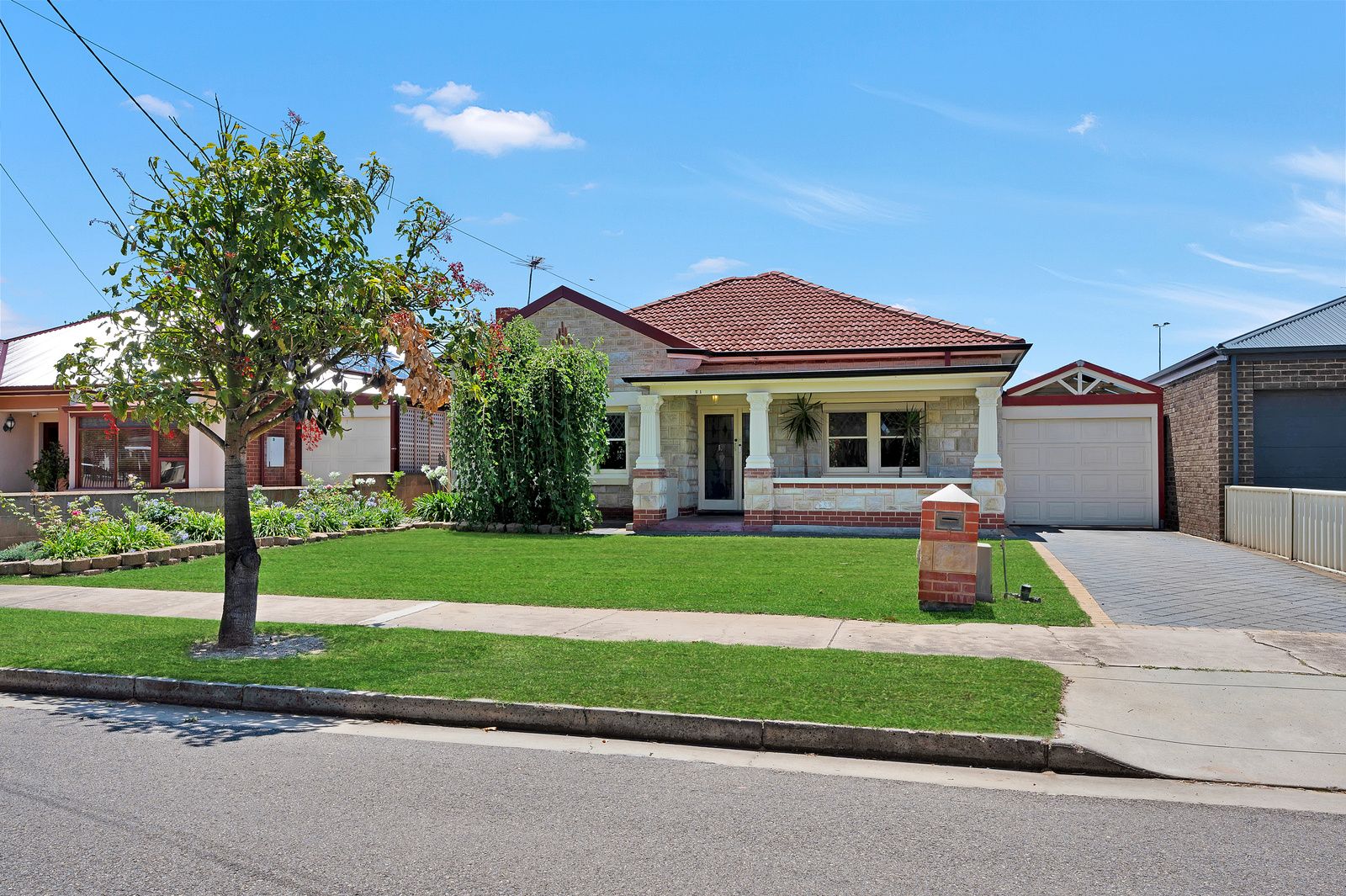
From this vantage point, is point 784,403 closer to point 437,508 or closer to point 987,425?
point 987,425

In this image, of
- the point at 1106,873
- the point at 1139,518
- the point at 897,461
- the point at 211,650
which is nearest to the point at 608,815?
the point at 1106,873

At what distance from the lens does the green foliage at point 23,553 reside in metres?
14.1

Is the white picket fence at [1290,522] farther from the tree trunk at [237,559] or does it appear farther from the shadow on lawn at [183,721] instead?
the tree trunk at [237,559]

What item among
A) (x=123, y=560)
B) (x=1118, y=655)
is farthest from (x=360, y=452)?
(x=1118, y=655)

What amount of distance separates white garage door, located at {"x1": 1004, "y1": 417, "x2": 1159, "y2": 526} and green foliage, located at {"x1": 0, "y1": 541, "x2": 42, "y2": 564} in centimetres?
1774

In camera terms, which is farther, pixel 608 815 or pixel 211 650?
pixel 211 650

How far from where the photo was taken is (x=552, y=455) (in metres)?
19.0

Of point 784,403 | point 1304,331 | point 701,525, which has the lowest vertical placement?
point 701,525

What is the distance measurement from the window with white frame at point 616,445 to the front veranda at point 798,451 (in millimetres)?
26

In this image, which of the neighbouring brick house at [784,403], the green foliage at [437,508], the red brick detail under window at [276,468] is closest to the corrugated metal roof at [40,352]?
the red brick detail under window at [276,468]

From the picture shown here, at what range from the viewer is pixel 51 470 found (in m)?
25.2

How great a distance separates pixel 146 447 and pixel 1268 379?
25270mm

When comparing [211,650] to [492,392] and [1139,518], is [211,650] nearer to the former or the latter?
[492,392]

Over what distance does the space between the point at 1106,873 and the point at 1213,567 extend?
1098 cm
